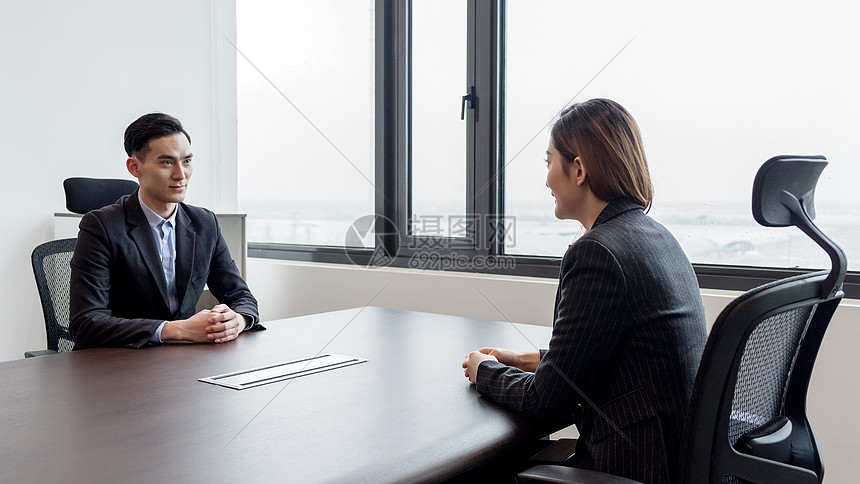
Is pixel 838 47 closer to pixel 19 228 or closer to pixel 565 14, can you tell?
pixel 565 14

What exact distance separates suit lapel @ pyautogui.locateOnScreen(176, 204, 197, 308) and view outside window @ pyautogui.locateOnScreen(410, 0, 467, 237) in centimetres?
134

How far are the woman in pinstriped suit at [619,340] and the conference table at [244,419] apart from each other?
0.36 ft

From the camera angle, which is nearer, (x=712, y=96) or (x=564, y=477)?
(x=564, y=477)

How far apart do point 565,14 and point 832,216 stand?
4.28 ft

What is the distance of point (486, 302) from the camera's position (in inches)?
114

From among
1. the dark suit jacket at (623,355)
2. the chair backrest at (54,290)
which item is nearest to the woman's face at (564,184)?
the dark suit jacket at (623,355)

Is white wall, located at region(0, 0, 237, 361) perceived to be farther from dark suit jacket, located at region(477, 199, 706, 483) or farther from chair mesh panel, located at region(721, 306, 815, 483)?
chair mesh panel, located at region(721, 306, 815, 483)

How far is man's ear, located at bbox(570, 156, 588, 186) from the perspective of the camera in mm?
1366

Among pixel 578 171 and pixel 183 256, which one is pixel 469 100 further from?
pixel 578 171

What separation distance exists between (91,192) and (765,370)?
230cm

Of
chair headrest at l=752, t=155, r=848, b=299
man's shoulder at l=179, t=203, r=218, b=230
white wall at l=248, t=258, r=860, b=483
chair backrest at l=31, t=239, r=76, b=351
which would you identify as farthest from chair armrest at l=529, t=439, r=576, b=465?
chair backrest at l=31, t=239, r=76, b=351

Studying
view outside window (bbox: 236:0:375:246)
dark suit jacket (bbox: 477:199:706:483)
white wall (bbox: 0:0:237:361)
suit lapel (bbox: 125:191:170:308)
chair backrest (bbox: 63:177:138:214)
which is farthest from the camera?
view outside window (bbox: 236:0:375:246)

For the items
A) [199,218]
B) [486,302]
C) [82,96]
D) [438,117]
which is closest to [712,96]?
[486,302]

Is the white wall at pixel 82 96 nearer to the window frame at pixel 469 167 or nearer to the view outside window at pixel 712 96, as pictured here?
the window frame at pixel 469 167
